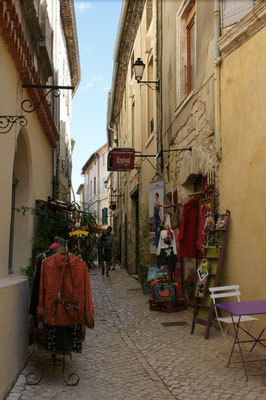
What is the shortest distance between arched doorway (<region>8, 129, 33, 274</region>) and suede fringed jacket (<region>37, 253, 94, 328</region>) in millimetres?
3249

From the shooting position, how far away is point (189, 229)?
7.90 metres

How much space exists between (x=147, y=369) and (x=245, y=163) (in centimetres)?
282

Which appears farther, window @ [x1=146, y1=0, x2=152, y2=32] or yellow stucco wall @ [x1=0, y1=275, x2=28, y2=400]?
window @ [x1=146, y1=0, x2=152, y2=32]

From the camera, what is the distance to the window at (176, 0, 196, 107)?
8.93 metres

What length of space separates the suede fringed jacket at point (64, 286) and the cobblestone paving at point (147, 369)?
62 cm

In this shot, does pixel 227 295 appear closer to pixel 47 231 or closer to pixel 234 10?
pixel 234 10

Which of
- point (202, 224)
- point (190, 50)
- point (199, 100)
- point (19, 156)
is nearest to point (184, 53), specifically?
point (190, 50)

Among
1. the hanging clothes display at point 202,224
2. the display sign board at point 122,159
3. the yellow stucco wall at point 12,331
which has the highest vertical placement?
the display sign board at point 122,159

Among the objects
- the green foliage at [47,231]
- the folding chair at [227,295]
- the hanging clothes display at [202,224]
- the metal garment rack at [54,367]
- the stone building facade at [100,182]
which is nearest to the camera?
the metal garment rack at [54,367]

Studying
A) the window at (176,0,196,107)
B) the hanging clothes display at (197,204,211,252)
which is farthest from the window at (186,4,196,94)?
the hanging clothes display at (197,204,211,252)

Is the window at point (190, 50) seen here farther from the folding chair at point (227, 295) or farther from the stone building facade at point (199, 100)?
the folding chair at point (227, 295)

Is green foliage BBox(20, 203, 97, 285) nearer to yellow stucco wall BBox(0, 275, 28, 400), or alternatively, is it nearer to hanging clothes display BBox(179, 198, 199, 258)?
hanging clothes display BBox(179, 198, 199, 258)

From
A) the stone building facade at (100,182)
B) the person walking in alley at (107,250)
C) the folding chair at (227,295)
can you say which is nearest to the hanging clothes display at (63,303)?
the folding chair at (227,295)

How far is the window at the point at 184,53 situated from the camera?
8.93 m
